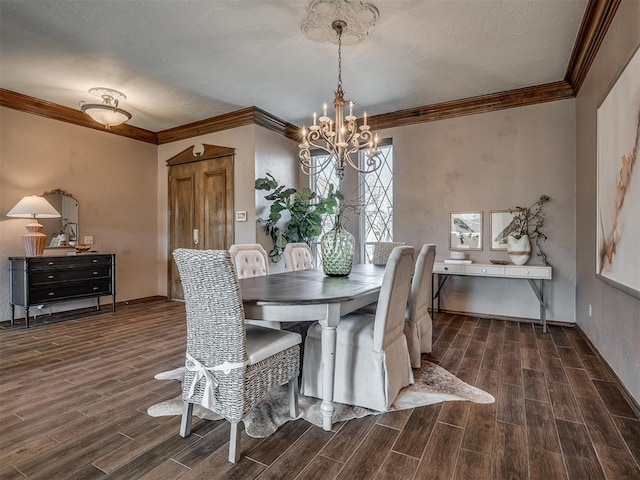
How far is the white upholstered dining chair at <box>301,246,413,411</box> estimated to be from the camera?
2.01m

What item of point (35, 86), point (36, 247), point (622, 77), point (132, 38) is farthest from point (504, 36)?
point (36, 247)

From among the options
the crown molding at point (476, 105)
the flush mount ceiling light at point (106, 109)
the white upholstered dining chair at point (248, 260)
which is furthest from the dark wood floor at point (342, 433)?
the crown molding at point (476, 105)

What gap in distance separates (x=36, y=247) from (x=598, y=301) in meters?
5.87

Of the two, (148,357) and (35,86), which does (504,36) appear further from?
(35,86)

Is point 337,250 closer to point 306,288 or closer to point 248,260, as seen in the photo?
point 306,288

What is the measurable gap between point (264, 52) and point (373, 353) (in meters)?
2.82

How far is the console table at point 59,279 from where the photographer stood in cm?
397

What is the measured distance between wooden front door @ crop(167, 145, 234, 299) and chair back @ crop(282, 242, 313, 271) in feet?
5.67

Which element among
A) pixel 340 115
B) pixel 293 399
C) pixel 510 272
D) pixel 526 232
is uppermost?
pixel 340 115

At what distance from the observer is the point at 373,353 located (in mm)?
2070

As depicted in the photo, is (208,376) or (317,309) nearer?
(208,376)

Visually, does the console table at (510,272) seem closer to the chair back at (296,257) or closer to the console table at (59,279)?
the chair back at (296,257)

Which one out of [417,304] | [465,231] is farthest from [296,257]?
[465,231]

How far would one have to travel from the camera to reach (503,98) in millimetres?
4188
